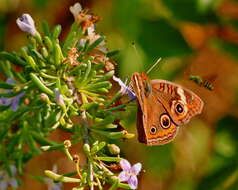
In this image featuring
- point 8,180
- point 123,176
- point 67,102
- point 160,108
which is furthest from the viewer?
point 8,180

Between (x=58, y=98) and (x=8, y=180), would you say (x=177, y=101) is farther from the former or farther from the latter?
(x=8, y=180)

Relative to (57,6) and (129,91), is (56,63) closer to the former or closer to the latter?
(129,91)

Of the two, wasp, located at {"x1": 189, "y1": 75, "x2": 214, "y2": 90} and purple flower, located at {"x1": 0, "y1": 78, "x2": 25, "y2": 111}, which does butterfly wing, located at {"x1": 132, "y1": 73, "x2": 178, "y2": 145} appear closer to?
wasp, located at {"x1": 189, "y1": 75, "x2": 214, "y2": 90}

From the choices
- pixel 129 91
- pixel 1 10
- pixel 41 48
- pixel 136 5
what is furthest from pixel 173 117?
pixel 1 10

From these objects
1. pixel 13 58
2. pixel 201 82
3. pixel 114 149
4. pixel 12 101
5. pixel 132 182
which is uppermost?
pixel 13 58

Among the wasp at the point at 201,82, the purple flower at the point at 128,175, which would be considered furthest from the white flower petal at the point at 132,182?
the wasp at the point at 201,82

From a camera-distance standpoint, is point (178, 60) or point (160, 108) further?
point (178, 60)

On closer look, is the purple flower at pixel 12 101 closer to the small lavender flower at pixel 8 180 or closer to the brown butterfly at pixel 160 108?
the small lavender flower at pixel 8 180

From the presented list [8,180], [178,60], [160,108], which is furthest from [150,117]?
[178,60]
